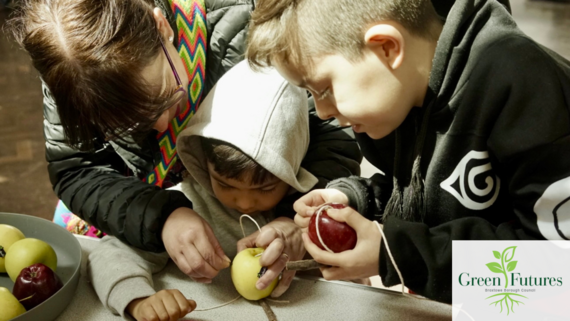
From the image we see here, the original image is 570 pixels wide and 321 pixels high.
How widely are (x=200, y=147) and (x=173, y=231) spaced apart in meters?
0.22

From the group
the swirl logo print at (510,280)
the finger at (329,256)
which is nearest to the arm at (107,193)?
the finger at (329,256)

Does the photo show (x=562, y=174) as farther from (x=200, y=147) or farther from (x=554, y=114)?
(x=200, y=147)

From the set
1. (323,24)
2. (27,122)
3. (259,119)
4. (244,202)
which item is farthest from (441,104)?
(27,122)

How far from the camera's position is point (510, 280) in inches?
31.0

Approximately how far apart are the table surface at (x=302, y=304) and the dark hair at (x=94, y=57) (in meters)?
0.31

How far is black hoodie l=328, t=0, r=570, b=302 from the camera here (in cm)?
65

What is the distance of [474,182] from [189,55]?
2.06ft

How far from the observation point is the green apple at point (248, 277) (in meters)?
0.91

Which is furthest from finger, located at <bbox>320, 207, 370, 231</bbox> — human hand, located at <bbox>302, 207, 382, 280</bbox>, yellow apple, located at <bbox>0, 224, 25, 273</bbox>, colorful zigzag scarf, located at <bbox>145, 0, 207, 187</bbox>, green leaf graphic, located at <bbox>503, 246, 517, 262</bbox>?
yellow apple, located at <bbox>0, 224, 25, 273</bbox>

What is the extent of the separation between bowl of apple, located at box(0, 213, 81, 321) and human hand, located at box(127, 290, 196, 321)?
0.44 feet

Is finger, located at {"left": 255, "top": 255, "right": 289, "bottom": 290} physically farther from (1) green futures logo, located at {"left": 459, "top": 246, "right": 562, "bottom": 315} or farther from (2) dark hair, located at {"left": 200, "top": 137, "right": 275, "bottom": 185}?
(1) green futures logo, located at {"left": 459, "top": 246, "right": 562, "bottom": 315}

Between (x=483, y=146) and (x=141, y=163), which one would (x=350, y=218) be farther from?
(x=141, y=163)

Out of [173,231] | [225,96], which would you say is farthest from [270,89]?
[173,231]

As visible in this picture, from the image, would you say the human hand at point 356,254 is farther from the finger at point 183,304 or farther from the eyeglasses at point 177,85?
the eyeglasses at point 177,85
